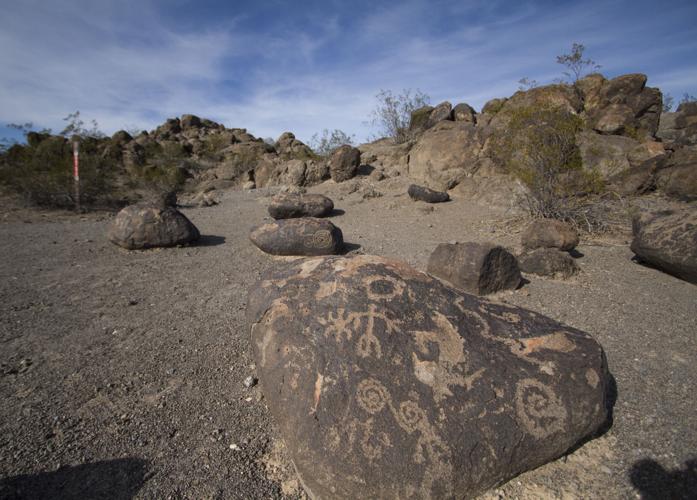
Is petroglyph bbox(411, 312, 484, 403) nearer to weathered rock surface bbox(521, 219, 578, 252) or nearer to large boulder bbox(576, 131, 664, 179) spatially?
weathered rock surface bbox(521, 219, 578, 252)

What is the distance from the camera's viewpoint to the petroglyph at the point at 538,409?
1705 millimetres

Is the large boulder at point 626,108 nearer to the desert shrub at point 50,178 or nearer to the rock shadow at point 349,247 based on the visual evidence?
the rock shadow at point 349,247

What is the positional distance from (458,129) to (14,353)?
1171cm

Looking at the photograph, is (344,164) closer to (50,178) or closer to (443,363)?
(50,178)

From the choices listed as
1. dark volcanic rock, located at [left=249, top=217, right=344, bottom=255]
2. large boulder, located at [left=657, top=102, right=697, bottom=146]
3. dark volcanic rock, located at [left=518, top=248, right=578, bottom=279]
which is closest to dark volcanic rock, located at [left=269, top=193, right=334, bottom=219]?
dark volcanic rock, located at [left=249, top=217, right=344, bottom=255]

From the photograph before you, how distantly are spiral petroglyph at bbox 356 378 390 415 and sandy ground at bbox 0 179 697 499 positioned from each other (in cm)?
60

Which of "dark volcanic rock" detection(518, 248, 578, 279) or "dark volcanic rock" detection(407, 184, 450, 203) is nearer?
"dark volcanic rock" detection(518, 248, 578, 279)

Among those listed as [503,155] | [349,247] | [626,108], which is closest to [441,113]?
[626,108]

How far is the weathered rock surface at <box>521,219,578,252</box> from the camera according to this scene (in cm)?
518

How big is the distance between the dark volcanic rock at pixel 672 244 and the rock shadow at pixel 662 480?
3267 millimetres

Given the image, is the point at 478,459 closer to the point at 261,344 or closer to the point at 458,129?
the point at 261,344

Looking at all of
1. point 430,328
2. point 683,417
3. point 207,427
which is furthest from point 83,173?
point 683,417

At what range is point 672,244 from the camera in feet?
14.0

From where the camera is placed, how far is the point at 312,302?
2055mm
